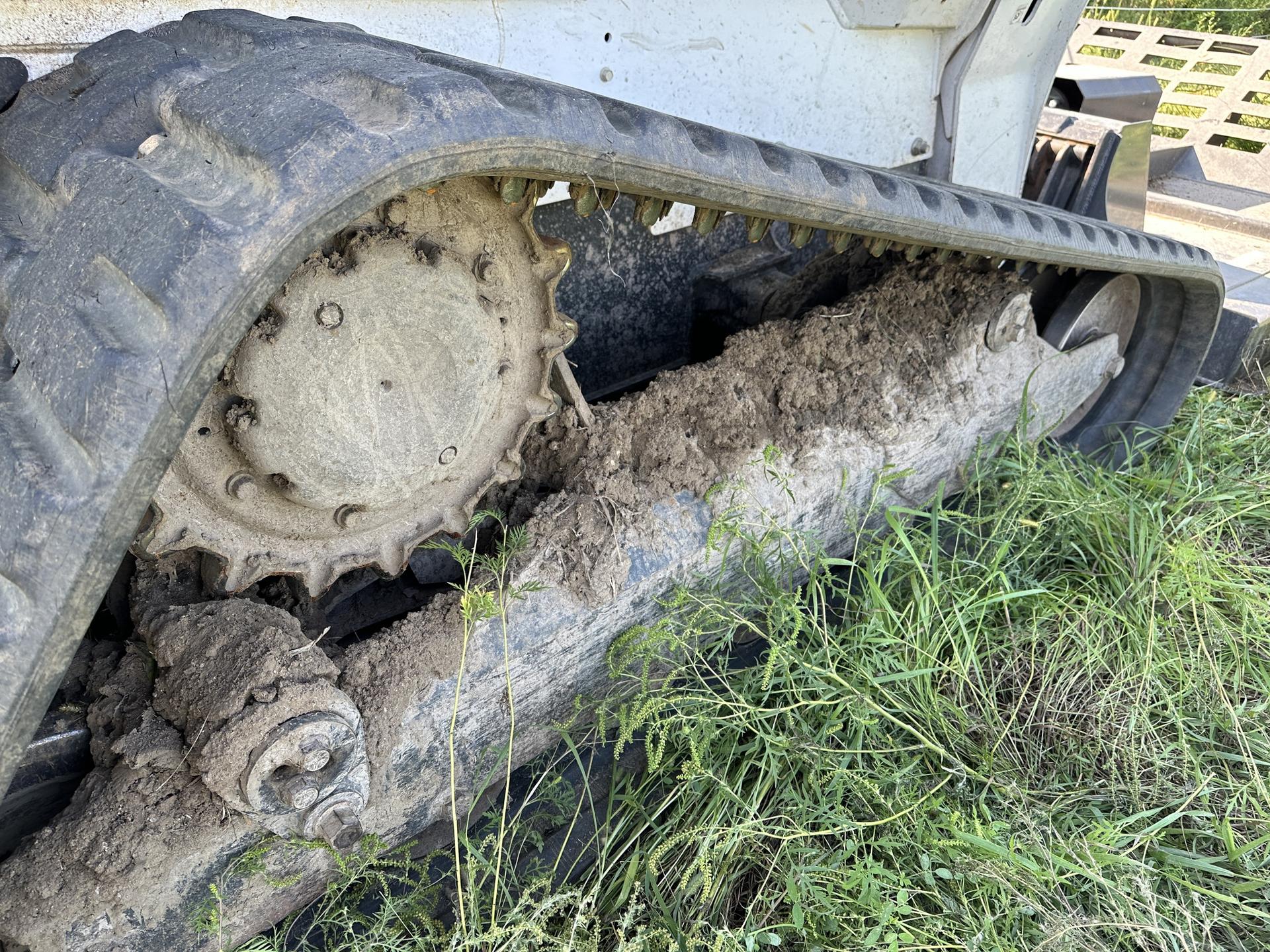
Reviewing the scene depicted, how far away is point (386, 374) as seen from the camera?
1.29m

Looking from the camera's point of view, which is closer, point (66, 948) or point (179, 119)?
point (179, 119)

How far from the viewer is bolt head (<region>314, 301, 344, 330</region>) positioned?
47.6 inches

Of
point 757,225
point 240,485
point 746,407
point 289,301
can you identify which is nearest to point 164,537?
point 240,485

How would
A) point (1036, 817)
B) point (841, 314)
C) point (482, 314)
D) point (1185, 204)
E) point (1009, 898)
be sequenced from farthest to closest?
point (1185, 204) → point (841, 314) → point (1036, 817) → point (1009, 898) → point (482, 314)

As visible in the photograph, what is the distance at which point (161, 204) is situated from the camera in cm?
90

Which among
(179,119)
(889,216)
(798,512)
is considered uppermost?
(179,119)

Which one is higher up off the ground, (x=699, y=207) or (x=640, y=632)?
(x=699, y=207)

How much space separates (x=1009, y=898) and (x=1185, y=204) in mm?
4249

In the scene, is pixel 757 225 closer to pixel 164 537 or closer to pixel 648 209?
pixel 648 209

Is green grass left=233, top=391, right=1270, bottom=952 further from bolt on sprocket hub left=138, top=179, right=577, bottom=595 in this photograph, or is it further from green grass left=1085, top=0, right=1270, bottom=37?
green grass left=1085, top=0, right=1270, bottom=37

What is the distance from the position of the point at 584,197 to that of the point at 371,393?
0.37 m

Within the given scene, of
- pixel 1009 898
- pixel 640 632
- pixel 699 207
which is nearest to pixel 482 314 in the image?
pixel 699 207

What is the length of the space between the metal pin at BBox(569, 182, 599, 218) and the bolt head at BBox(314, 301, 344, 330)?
12.7 inches

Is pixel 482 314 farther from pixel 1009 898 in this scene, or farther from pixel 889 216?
pixel 1009 898
